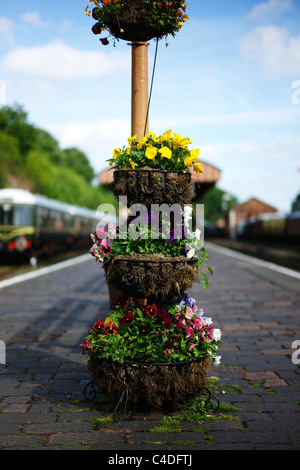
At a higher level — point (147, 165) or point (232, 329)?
point (147, 165)

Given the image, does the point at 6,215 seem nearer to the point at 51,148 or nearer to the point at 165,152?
the point at 165,152

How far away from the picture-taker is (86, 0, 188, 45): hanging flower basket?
4219 mm

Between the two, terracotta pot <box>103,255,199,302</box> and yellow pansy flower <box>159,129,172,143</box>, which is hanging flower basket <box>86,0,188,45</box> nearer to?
yellow pansy flower <box>159,129,172,143</box>

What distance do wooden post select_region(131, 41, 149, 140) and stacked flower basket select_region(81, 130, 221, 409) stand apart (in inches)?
20.2

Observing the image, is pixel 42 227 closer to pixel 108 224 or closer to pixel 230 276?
pixel 230 276

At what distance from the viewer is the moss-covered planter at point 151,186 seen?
3.82m

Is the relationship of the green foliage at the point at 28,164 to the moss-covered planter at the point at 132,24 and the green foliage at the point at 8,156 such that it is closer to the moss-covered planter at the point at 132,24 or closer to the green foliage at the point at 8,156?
the green foliage at the point at 8,156

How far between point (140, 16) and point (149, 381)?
112 inches

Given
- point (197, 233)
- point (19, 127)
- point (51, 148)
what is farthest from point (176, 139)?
point (51, 148)

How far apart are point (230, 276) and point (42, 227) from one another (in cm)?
1155

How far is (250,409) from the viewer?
12.9ft

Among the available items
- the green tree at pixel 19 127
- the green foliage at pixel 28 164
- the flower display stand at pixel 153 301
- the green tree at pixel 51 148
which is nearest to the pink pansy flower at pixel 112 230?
the flower display stand at pixel 153 301
